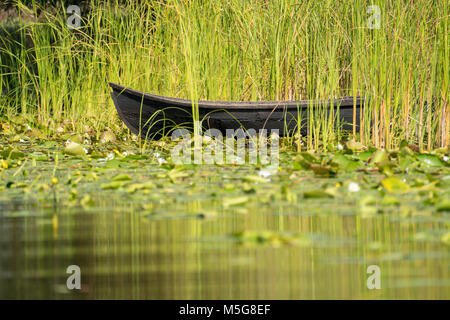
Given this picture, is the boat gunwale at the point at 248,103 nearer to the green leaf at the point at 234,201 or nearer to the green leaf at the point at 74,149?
the green leaf at the point at 74,149

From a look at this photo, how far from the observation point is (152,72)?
8.72 m

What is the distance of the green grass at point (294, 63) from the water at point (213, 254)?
2.70 m

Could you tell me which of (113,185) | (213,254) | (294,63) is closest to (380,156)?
(113,185)

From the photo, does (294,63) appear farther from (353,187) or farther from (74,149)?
(353,187)

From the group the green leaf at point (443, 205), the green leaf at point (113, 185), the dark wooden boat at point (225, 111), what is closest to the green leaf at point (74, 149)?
the dark wooden boat at point (225, 111)

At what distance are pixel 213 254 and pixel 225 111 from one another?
4743 mm

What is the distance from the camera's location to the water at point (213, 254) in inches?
110

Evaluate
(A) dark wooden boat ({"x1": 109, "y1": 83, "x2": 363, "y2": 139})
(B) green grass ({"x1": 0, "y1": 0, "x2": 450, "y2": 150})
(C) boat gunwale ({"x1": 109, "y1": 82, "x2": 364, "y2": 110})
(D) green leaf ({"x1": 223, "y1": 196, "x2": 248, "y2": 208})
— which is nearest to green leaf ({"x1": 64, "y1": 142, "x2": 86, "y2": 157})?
(A) dark wooden boat ({"x1": 109, "y1": 83, "x2": 363, "y2": 139})

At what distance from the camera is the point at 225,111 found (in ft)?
26.0

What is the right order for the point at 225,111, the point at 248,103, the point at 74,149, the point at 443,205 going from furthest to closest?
1. the point at 225,111
2. the point at 248,103
3. the point at 74,149
4. the point at 443,205

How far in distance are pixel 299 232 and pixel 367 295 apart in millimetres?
983

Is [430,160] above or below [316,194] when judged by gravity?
above
